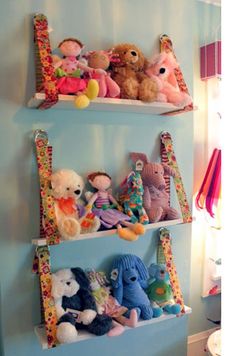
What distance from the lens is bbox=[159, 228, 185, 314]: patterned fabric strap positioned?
1511 mm

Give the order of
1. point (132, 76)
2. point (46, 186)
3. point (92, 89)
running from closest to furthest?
point (92, 89), point (46, 186), point (132, 76)

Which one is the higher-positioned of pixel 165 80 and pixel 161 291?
pixel 165 80

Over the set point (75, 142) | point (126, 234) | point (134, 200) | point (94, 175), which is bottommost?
point (126, 234)

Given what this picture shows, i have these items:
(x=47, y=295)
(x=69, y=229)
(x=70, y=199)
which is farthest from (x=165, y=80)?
(x=47, y=295)

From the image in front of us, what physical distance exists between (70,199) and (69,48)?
1.87 ft

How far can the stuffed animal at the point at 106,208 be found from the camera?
1.32 metres

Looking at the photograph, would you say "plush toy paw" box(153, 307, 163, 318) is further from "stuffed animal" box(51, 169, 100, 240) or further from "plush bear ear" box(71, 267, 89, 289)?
"stuffed animal" box(51, 169, 100, 240)

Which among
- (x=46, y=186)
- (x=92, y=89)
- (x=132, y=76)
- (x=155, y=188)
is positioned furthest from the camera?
(x=155, y=188)

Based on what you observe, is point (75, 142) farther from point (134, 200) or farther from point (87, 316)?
point (87, 316)

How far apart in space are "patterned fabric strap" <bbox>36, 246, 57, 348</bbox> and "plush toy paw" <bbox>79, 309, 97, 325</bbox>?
0.10m

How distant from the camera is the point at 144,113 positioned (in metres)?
Result: 1.53

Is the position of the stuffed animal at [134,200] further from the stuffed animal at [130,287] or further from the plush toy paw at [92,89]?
the plush toy paw at [92,89]

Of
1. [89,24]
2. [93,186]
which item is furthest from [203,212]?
[89,24]

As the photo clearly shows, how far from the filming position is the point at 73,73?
1.26 metres
